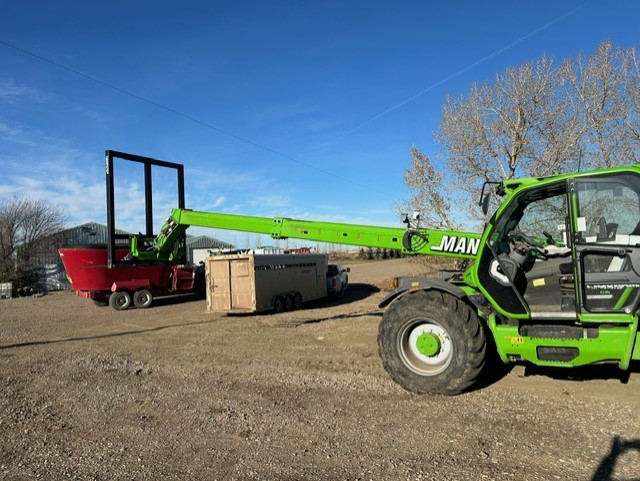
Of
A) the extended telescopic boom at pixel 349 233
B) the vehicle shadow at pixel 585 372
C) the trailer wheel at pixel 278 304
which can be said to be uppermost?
the extended telescopic boom at pixel 349 233

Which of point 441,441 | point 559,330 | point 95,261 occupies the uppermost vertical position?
point 95,261

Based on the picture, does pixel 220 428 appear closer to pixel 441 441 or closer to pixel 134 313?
pixel 441 441

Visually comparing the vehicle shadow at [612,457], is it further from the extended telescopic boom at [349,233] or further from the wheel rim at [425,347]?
the extended telescopic boom at [349,233]

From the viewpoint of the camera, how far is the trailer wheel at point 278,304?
1617 cm

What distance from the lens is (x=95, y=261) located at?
1845cm

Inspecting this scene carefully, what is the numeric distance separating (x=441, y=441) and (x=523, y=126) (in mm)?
14665


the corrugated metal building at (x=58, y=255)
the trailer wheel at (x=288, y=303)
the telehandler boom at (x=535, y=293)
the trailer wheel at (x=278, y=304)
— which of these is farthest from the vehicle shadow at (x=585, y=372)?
the corrugated metal building at (x=58, y=255)

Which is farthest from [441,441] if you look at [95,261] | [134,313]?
[95,261]

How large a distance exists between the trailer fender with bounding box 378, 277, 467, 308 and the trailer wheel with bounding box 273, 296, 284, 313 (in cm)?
953

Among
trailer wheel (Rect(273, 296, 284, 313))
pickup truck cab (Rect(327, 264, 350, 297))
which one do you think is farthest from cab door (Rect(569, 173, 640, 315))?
pickup truck cab (Rect(327, 264, 350, 297))

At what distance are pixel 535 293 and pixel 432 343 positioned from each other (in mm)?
1391

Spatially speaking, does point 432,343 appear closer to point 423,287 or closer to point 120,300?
point 423,287

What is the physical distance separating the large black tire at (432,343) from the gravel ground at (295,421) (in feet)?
0.81

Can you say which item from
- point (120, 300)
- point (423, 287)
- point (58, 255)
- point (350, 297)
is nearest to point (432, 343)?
point (423, 287)
